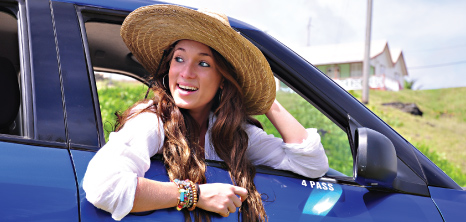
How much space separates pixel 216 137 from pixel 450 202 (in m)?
0.88

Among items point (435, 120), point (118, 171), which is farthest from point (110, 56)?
point (435, 120)

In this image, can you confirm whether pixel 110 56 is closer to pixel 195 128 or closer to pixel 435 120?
pixel 195 128

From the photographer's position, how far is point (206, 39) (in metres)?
1.85

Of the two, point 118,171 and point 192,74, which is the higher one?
point 192,74

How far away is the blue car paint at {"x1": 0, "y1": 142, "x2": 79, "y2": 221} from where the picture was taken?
4.36 ft

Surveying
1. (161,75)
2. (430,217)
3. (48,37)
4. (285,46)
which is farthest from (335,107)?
(48,37)

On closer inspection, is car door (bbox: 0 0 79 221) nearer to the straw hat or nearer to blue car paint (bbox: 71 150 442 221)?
blue car paint (bbox: 71 150 442 221)

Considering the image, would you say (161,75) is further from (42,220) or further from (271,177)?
(42,220)

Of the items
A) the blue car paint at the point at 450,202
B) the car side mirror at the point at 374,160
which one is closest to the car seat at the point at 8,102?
the car side mirror at the point at 374,160

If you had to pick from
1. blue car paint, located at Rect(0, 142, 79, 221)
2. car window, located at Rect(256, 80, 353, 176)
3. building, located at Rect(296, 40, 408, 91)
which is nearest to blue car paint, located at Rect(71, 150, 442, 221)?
blue car paint, located at Rect(0, 142, 79, 221)

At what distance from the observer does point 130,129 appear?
1.59 m

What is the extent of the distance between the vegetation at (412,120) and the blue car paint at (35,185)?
2.82 meters

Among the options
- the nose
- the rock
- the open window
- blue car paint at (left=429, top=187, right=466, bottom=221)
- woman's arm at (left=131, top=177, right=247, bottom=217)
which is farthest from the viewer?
the rock

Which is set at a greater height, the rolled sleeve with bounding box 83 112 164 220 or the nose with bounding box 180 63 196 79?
the nose with bounding box 180 63 196 79
